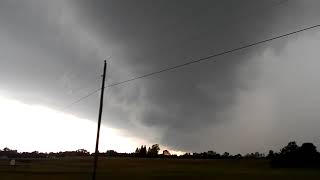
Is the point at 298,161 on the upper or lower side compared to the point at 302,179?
upper

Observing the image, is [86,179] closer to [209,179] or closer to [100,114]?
[209,179]

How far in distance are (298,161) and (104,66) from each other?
328ft

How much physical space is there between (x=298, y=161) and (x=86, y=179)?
3184 inches

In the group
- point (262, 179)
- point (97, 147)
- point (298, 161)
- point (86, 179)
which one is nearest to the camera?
point (97, 147)

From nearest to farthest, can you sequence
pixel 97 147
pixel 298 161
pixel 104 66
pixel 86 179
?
1. pixel 97 147
2. pixel 104 66
3. pixel 86 179
4. pixel 298 161

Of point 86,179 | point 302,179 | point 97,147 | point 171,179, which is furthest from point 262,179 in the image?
point 97,147

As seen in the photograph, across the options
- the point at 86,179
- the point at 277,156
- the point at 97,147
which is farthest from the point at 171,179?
the point at 277,156

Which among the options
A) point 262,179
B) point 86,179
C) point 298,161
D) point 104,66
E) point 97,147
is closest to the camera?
point 97,147

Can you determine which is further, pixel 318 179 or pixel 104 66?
pixel 318 179

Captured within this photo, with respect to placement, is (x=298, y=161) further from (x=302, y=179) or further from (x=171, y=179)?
(x=171, y=179)

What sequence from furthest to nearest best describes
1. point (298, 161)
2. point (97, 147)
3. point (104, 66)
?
point (298, 161), point (104, 66), point (97, 147)

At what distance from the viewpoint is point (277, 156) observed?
5098 inches

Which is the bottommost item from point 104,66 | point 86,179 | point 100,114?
point 86,179

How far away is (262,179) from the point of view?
72375 millimetres
